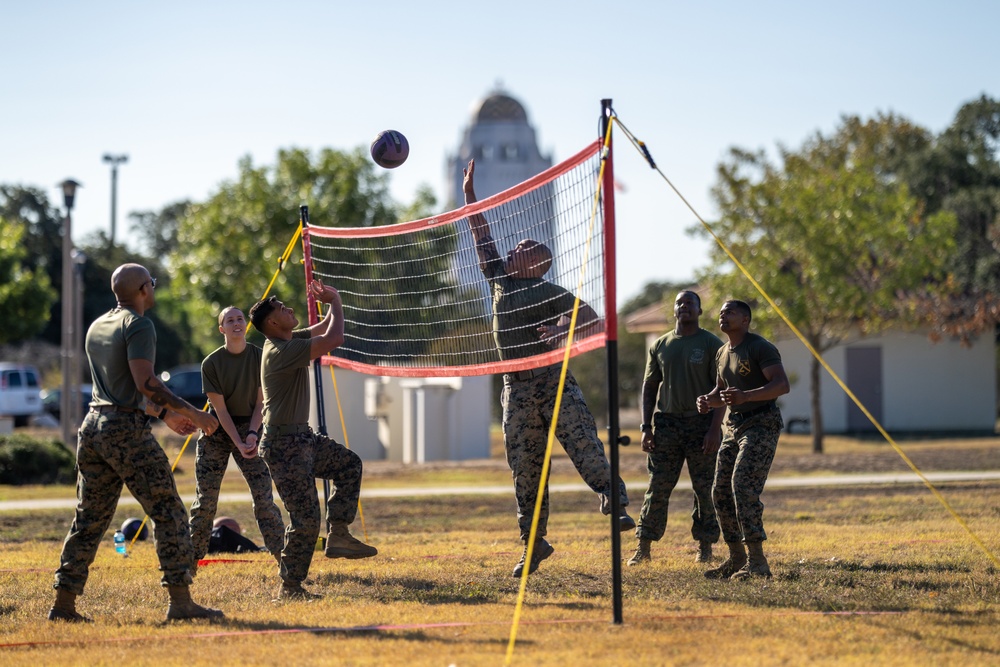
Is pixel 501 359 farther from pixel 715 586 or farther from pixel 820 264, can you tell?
pixel 820 264

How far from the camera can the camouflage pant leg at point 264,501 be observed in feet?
28.8

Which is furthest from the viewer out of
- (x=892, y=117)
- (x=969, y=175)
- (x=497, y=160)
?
(x=497, y=160)

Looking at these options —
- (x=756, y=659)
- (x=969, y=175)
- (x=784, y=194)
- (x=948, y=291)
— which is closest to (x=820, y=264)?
(x=784, y=194)

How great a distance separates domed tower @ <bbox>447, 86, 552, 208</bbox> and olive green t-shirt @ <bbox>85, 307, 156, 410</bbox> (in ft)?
454

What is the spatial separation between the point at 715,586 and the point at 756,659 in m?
2.21

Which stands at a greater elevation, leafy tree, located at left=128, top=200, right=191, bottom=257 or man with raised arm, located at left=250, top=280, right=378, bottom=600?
leafy tree, located at left=128, top=200, right=191, bottom=257

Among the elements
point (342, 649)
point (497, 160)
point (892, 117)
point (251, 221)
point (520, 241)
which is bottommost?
point (342, 649)

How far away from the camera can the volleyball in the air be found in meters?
10.1

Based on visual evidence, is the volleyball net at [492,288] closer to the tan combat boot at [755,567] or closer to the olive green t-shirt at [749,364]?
the olive green t-shirt at [749,364]

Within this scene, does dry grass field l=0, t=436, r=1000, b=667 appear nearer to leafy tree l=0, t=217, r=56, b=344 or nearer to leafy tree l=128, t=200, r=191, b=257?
leafy tree l=0, t=217, r=56, b=344

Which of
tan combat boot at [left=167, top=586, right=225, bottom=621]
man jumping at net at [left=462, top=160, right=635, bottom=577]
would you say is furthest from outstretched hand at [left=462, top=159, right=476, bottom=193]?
tan combat boot at [left=167, top=586, right=225, bottom=621]

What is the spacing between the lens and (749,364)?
27.7 ft

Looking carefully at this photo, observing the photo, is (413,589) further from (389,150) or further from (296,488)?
(389,150)

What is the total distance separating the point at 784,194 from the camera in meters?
28.7
